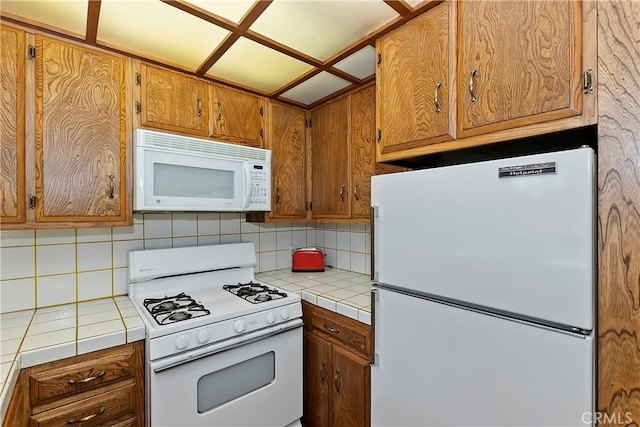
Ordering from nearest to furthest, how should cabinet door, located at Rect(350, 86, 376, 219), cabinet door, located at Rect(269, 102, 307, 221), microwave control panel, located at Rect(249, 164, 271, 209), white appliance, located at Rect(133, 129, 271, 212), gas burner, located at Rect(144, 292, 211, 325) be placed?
1. gas burner, located at Rect(144, 292, 211, 325)
2. white appliance, located at Rect(133, 129, 271, 212)
3. cabinet door, located at Rect(350, 86, 376, 219)
4. microwave control panel, located at Rect(249, 164, 271, 209)
5. cabinet door, located at Rect(269, 102, 307, 221)

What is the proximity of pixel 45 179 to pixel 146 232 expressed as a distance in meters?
0.59

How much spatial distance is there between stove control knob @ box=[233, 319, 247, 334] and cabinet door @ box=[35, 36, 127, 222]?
766 millimetres

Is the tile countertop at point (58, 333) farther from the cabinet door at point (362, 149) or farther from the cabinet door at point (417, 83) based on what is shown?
the cabinet door at point (417, 83)

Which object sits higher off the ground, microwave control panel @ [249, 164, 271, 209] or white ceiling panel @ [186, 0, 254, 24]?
white ceiling panel @ [186, 0, 254, 24]

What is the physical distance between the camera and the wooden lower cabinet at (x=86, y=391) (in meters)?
1.06

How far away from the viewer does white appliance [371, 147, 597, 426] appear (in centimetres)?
76

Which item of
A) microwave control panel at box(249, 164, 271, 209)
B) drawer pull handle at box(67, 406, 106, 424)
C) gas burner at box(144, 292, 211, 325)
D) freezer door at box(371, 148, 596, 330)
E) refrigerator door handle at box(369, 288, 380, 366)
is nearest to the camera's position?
freezer door at box(371, 148, 596, 330)

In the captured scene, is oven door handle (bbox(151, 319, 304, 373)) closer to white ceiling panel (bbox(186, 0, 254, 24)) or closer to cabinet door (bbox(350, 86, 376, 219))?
cabinet door (bbox(350, 86, 376, 219))

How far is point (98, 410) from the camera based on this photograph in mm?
1170

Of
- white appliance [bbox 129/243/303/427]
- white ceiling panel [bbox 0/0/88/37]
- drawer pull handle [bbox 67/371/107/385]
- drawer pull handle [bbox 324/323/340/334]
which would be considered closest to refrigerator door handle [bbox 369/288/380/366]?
drawer pull handle [bbox 324/323/340/334]

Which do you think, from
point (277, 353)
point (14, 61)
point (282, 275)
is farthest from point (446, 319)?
point (14, 61)

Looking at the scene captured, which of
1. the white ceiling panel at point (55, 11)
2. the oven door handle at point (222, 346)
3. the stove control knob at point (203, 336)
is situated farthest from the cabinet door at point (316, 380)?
the white ceiling panel at point (55, 11)

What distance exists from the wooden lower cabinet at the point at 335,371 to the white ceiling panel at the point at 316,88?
1.34 meters

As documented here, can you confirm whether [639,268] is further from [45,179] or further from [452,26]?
[45,179]
